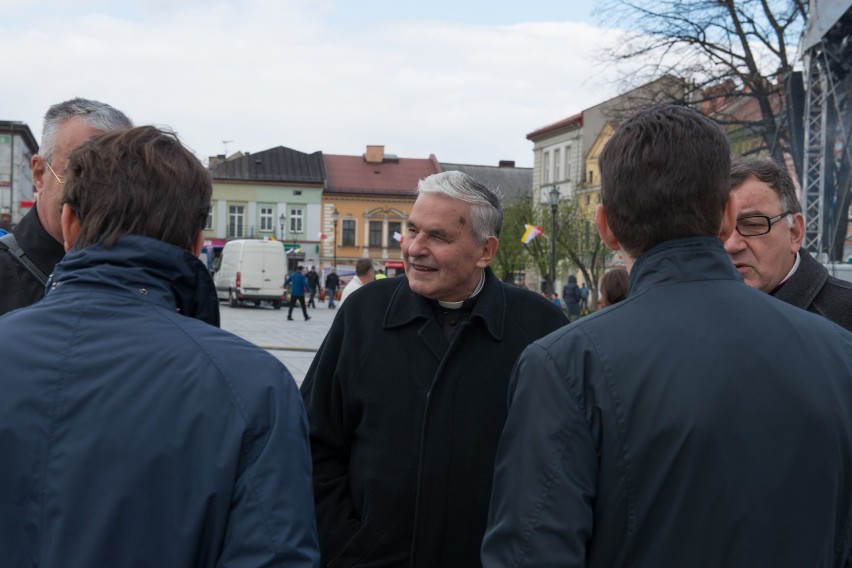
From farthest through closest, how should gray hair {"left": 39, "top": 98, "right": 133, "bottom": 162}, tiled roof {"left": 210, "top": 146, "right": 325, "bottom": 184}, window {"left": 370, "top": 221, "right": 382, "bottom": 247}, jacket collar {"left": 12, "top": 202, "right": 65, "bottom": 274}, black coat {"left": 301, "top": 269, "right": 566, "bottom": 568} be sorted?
window {"left": 370, "top": 221, "right": 382, "bottom": 247}, tiled roof {"left": 210, "top": 146, "right": 325, "bottom": 184}, gray hair {"left": 39, "top": 98, "right": 133, "bottom": 162}, jacket collar {"left": 12, "top": 202, "right": 65, "bottom": 274}, black coat {"left": 301, "top": 269, "right": 566, "bottom": 568}

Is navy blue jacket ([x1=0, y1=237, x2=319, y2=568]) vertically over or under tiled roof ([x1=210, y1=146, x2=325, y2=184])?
under

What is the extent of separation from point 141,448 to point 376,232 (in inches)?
2735

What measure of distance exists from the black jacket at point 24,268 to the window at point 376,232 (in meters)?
68.0

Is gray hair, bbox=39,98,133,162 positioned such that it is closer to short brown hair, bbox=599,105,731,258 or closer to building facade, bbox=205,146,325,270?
short brown hair, bbox=599,105,731,258

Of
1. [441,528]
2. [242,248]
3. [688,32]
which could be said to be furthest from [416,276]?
[242,248]

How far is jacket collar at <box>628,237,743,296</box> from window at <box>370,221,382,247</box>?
227ft

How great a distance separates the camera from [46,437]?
6.06 feet

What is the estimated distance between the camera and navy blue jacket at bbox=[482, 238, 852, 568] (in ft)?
6.24

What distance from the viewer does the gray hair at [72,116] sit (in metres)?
3.26

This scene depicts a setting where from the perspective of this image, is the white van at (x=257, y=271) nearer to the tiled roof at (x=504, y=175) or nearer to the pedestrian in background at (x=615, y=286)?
the pedestrian in background at (x=615, y=286)

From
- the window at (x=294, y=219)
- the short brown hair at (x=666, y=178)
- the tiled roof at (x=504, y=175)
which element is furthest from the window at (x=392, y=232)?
the short brown hair at (x=666, y=178)

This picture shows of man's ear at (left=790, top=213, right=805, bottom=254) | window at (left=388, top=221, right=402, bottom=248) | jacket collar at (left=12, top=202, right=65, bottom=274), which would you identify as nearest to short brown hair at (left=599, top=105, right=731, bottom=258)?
man's ear at (left=790, top=213, right=805, bottom=254)

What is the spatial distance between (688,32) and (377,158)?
49480 millimetres

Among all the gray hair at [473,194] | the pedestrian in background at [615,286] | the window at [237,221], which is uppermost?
the window at [237,221]
